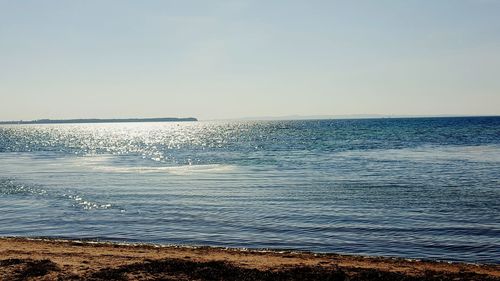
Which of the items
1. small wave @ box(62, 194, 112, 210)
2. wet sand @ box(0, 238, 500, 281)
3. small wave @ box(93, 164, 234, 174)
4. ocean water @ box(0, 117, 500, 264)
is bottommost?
small wave @ box(93, 164, 234, 174)

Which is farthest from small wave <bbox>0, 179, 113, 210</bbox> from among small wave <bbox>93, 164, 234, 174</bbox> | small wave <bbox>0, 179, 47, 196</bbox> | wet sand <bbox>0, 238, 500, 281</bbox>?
small wave <bbox>93, 164, 234, 174</bbox>

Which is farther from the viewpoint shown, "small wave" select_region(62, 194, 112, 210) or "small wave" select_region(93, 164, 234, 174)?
"small wave" select_region(93, 164, 234, 174)

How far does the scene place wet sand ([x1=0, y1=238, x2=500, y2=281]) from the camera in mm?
12844

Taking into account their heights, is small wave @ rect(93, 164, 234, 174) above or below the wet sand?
below

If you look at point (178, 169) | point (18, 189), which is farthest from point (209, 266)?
point (178, 169)

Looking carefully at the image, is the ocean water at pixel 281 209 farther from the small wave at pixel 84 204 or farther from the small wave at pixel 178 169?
the small wave at pixel 178 169

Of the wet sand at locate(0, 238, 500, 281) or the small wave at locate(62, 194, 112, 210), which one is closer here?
the wet sand at locate(0, 238, 500, 281)

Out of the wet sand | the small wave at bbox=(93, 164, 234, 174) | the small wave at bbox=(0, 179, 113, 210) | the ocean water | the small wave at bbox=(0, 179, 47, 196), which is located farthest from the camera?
the small wave at bbox=(93, 164, 234, 174)

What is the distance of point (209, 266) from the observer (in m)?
13.6

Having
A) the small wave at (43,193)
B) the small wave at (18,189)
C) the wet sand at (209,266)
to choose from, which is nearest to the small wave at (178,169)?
the small wave at (43,193)

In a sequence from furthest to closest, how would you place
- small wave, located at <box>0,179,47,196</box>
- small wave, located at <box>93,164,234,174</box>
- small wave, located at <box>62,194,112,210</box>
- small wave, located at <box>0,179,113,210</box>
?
small wave, located at <box>93,164,234,174</box> → small wave, located at <box>0,179,47,196</box> → small wave, located at <box>0,179,113,210</box> → small wave, located at <box>62,194,112,210</box>

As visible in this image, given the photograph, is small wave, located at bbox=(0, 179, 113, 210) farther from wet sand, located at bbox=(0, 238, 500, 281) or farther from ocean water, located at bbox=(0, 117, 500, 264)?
wet sand, located at bbox=(0, 238, 500, 281)

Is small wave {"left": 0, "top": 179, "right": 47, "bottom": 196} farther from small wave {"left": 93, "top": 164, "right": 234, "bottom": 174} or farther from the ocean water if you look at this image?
small wave {"left": 93, "top": 164, "right": 234, "bottom": 174}

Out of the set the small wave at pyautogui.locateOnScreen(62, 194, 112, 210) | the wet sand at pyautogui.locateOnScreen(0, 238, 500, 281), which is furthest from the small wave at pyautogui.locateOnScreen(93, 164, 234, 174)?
the wet sand at pyautogui.locateOnScreen(0, 238, 500, 281)
